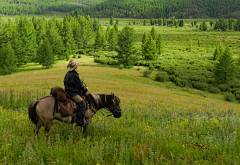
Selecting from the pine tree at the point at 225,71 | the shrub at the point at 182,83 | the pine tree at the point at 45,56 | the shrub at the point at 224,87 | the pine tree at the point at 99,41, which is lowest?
the shrub at the point at 224,87

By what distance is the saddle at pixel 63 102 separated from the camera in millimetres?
5340

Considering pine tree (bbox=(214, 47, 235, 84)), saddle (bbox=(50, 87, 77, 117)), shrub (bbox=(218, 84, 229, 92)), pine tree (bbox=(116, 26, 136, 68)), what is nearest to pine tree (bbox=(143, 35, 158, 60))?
pine tree (bbox=(116, 26, 136, 68))

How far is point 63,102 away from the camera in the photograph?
543 centimetres

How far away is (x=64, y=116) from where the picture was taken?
547 centimetres

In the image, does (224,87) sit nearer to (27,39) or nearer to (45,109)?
(45,109)

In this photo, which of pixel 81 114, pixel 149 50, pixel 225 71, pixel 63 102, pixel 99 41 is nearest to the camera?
pixel 63 102

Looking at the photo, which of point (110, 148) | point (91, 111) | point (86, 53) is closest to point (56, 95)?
point (91, 111)

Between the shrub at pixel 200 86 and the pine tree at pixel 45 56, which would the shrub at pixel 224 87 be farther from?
the pine tree at pixel 45 56

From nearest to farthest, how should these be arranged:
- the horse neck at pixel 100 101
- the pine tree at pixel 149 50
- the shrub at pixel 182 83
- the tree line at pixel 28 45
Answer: the horse neck at pixel 100 101 < the shrub at pixel 182 83 < the tree line at pixel 28 45 < the pine tree at pixel 149 50

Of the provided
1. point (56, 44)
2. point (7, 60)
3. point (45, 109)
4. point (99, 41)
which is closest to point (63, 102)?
point (45, 109)

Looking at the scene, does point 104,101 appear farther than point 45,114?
Yes

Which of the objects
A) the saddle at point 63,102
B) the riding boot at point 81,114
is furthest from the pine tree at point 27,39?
the riding boot at point 81,114

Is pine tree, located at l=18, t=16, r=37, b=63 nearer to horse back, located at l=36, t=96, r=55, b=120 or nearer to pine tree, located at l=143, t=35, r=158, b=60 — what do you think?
pine tree, located at l=143, t=35, r=158, b=60

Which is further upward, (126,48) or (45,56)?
(126,48)
